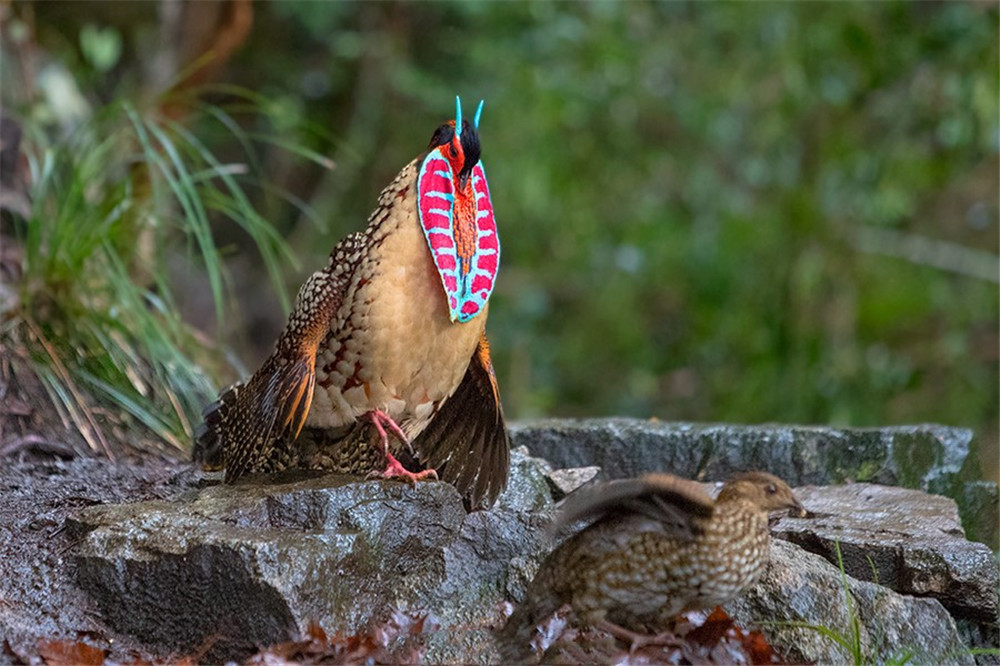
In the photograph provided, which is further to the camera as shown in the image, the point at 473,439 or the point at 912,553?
the point at 473,439

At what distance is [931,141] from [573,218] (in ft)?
7.60

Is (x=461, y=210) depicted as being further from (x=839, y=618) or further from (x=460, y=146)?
(x=839, y=618)

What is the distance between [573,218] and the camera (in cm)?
899

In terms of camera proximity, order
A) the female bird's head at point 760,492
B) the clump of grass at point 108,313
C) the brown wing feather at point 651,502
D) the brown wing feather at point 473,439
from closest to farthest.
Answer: the brown wing feather at point 651,502, the female bird's head at point 760,492, the brown wing feather at point 473,439, the clump of grass at point 108,313

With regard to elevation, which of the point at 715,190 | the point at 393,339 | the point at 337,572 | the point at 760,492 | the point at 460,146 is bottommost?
the point at 337,572

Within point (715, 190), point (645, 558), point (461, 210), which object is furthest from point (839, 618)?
point (715, 190)

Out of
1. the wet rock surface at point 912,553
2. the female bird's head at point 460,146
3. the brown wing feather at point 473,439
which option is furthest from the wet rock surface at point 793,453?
the female bird's head at point 460,146

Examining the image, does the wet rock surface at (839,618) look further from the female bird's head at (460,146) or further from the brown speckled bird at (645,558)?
the female bird's head at (460,146)

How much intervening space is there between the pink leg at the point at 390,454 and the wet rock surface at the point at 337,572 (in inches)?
2.3

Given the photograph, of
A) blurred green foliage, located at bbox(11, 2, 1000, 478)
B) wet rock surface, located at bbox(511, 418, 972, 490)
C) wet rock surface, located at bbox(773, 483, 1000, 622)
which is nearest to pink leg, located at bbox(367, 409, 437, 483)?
wet rock surface, located at bbox(773, 483, 1000, 622)

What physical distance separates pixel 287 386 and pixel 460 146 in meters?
0.74

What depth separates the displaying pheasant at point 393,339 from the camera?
131 inches

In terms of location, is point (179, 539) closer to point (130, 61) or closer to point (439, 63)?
point (439, 63)

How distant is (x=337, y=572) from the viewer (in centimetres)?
297
